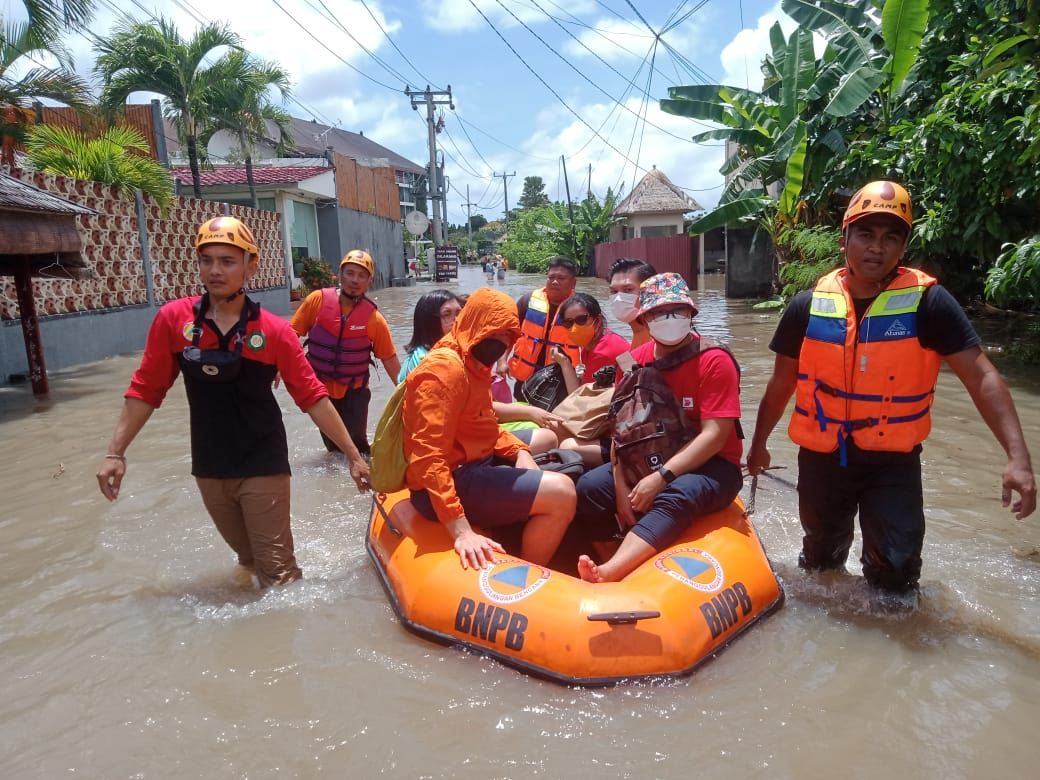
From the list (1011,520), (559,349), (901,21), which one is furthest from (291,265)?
(1011,520)

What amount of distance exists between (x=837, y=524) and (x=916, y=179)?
8.49 meters

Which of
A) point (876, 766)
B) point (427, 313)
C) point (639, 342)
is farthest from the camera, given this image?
point (639, 342)

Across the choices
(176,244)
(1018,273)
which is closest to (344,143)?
(176,244)

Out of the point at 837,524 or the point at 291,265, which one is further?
the point at 291,265

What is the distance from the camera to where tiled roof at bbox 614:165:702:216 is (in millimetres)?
32562

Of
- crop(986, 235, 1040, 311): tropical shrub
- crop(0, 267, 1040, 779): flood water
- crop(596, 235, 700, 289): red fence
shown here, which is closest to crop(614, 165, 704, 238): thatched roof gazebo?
crop(596, 235, 700, 289): red fence

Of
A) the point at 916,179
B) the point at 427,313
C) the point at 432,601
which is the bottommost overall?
the point at 432,601

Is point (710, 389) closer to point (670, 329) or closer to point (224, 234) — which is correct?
point (670, 329)

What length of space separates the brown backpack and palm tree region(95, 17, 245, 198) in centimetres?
1678

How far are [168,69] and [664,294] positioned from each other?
17.0m

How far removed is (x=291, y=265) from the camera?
21.3 meters

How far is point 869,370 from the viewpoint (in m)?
2.97

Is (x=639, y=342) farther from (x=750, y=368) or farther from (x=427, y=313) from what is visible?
(x=750, y=368)

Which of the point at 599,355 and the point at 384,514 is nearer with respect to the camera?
the point at 384,514
